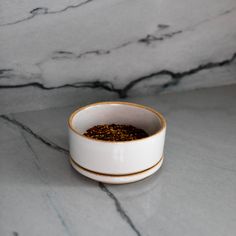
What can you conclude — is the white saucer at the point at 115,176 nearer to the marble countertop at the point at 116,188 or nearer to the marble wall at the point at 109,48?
the marble countertop at the point at 116,188

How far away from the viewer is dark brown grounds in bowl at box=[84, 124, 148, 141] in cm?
76

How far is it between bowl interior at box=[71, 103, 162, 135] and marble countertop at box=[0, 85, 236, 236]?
0.20 feet

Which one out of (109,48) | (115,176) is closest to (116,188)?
(115,176)

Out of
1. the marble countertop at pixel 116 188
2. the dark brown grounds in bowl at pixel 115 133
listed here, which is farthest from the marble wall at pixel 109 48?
the dark brown grounds in bowl at pixel 115 133

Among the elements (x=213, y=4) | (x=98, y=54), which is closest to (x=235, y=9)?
(x=213, y=4)

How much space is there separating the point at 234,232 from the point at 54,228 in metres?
0.26

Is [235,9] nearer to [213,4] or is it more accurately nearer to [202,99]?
[213,4]

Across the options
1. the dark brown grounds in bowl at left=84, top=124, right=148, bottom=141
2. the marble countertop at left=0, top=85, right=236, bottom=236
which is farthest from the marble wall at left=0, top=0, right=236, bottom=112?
the dark brown grounds in bowl at left=84, top=124, right=148, bottom=141

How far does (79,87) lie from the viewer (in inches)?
37.7

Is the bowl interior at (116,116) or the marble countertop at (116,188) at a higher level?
the bowl interior at (116,116)

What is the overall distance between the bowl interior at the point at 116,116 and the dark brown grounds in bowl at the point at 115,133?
1 centimetres

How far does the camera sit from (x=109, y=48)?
94 centimetres

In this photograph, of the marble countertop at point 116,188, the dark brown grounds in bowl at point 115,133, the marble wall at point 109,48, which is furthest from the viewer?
the marble wall at point 109,48

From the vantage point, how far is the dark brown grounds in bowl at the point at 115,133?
0.76m
